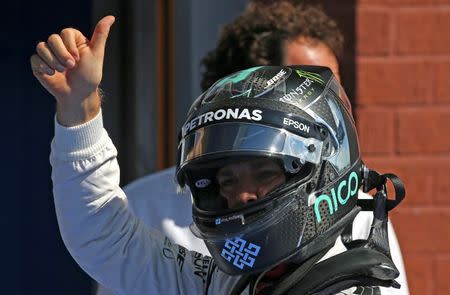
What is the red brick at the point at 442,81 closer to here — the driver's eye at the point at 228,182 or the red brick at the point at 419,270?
the red brick at the point at 419,270

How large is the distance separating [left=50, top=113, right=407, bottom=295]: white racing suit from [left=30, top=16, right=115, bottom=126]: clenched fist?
0.11 feet

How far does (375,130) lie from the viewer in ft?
→ 13.4

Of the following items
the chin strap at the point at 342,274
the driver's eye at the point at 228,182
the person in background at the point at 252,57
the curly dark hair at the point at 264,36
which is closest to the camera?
the chin strap at the point at 342,274

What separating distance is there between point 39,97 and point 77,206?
171 cm

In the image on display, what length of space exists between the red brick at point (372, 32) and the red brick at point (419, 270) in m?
0.70

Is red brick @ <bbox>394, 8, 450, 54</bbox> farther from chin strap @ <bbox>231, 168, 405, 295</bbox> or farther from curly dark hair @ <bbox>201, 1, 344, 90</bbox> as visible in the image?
chin strap @ <bbox>231, 168, 405, 295</bbox>

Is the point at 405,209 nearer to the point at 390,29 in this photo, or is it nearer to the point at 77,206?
the point at 390,29

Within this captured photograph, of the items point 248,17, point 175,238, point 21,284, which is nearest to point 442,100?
point 248,17

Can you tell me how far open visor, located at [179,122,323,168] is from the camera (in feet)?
8.38

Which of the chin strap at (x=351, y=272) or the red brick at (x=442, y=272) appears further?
the red brick at (x=442, y=272)

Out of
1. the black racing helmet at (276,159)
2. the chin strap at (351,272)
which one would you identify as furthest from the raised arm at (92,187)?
the chin strap at (351,272)

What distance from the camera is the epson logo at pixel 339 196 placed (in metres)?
2.58

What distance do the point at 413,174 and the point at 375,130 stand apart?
196 mm

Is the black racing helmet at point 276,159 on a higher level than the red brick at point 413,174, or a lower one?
higher
